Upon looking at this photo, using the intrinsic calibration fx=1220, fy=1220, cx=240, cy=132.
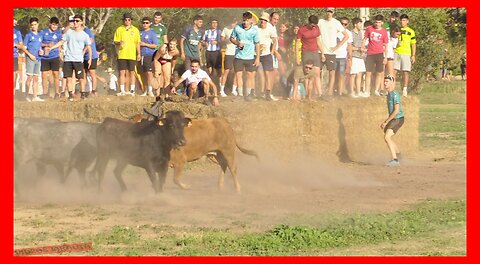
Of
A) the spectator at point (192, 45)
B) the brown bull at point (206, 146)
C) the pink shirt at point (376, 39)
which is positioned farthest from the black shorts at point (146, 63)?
the pink shirt at point (376, 39)

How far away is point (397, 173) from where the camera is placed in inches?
890

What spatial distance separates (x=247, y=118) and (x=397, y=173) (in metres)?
3.01

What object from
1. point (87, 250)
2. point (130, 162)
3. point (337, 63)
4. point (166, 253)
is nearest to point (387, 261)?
point (166, 253)

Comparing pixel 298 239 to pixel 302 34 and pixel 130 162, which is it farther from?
pixel 302 34

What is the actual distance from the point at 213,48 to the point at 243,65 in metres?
1.11

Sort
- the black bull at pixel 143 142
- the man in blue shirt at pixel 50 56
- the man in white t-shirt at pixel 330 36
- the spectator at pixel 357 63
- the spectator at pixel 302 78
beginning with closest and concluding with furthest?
the black bull at pixel 143 142 → the man in blue shirt at pixel 50 56 → the spectator at pixel 302 78 → the man in white t-shirt at pixel 330 36 → the spectator at pixel 357 63

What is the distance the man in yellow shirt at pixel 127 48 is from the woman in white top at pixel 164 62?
0.50m

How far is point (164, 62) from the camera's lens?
23000 millimetres

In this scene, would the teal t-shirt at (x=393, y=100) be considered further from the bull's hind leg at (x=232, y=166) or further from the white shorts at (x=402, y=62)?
the bull's hind leg at (x=232, y=166)

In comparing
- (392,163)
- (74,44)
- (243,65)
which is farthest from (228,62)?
(392,163)

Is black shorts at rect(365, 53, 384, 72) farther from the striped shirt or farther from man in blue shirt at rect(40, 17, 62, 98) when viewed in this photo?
man in blue shirt at rect(40, 17, 62, 98)

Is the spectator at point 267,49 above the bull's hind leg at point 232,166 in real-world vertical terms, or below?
above

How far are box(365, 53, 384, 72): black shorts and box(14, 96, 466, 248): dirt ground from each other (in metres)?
2.93

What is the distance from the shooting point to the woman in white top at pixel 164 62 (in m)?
22.9
